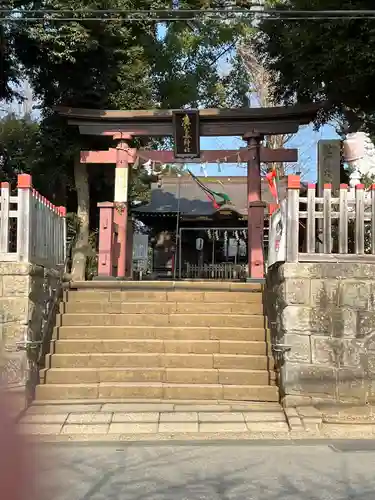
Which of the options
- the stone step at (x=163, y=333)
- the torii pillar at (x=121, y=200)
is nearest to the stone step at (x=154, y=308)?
the stone step at (x=163, y=333)

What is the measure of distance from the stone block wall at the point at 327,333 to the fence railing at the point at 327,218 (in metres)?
0.21

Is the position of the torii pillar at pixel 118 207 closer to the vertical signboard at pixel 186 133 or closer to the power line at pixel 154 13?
the vertical signboard at pixel 186 133

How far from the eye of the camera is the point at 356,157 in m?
12.0

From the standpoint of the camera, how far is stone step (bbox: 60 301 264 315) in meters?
8.76

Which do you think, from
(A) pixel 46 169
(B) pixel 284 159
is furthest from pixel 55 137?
(B) pixel 284 159

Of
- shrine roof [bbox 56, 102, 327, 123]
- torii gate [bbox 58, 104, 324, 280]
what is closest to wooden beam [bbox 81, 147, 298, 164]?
torii gate [bbox 58, 104, 324, 280]

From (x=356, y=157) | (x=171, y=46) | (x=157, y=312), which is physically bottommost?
(x=157, y=312)

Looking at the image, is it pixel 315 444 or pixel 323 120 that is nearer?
pixel 315 444

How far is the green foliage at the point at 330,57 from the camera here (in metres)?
9.31

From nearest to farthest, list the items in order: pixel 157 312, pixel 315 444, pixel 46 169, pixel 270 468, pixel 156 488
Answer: pixel 156 488
pixel 270 468
pixel 315 444
pixel 157 312
pixel 46 169

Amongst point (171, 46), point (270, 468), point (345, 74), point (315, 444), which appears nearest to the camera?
point (270, 468)

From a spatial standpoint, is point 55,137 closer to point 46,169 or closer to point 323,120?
point 46,169

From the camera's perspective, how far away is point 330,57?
9.68m

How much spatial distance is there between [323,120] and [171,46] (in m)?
4.89
